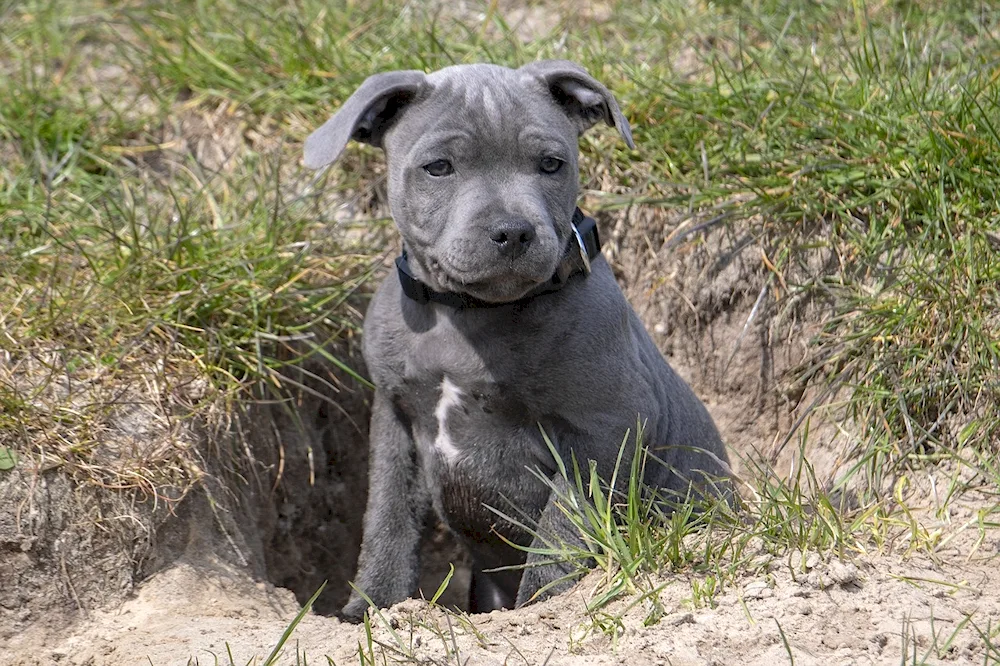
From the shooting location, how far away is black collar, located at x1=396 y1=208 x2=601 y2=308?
4.28 m

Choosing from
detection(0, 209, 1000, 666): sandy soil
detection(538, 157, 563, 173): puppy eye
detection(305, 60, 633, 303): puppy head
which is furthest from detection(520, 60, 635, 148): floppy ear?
detection(0, 209, 1000, 666): sandy soil

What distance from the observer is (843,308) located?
17.6 ft

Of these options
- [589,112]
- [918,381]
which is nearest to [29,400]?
[589,112]

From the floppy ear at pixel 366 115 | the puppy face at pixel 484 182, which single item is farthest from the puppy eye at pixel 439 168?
the floppy ear at pixel 366 115

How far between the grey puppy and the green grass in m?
0.34

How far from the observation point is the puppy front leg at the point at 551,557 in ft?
13.7

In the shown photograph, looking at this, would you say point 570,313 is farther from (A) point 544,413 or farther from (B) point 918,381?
(B) point 918,381

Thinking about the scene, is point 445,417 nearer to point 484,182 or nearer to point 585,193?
point 484,182

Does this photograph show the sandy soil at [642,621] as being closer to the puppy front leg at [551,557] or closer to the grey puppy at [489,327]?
the puppy front leg at [551,557]

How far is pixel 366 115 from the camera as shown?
4.33 m

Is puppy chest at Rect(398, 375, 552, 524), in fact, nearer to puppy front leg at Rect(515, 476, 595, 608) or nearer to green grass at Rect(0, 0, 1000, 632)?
puppy front leg at Rect(515, 476, 595, 608)

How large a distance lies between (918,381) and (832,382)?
422 mm

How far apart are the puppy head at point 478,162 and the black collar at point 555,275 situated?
1.8 inches

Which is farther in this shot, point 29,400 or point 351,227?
point 351,227
